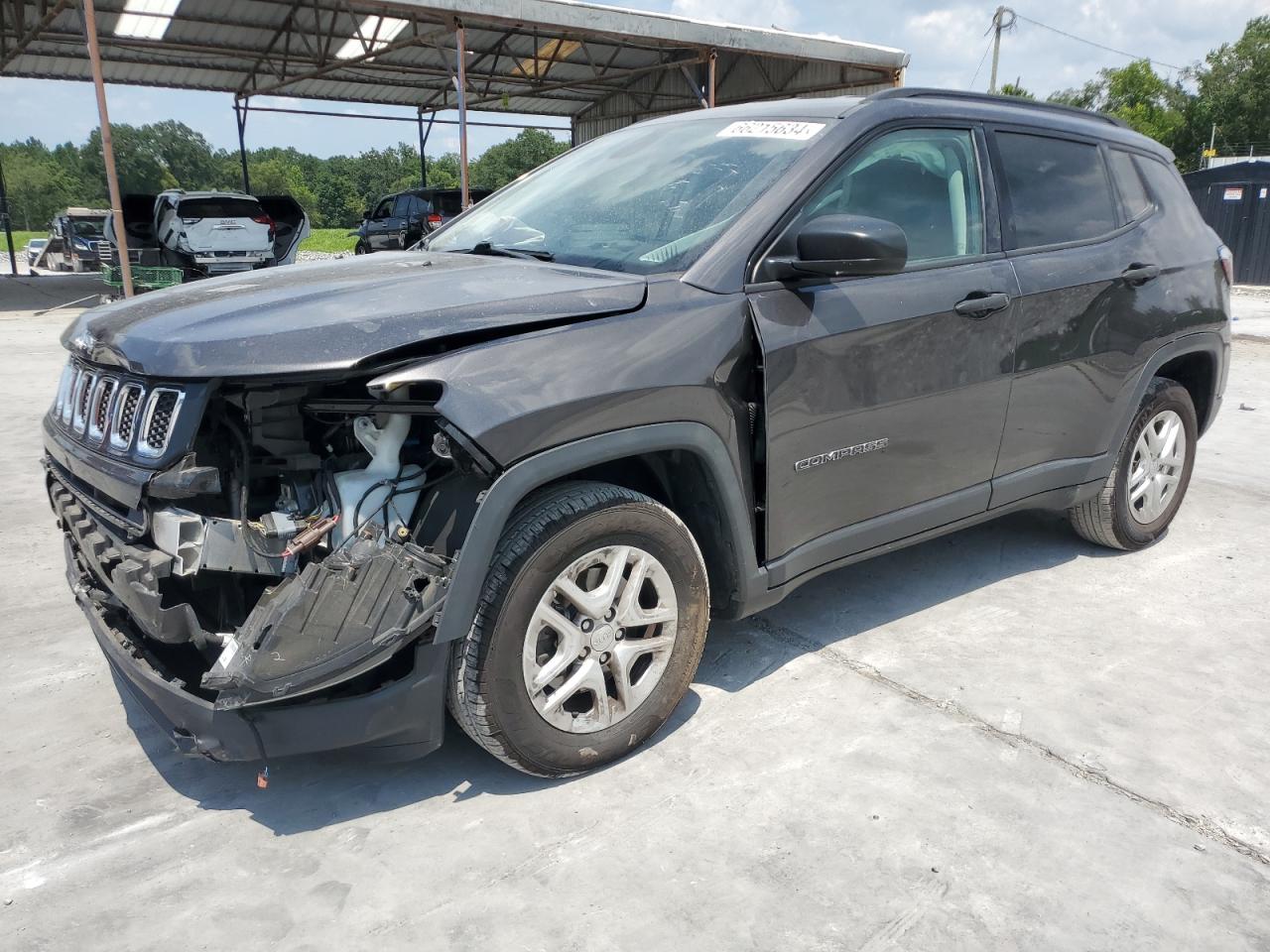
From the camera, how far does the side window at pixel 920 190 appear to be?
314 centimetres

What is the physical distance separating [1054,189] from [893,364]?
1309 mm

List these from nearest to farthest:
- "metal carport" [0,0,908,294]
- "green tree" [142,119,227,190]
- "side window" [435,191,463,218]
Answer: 1. "metal carport" [0,0,908,294]
2. "side window" [435,191,463,218]
3. "green tree" [142,119,227,190]

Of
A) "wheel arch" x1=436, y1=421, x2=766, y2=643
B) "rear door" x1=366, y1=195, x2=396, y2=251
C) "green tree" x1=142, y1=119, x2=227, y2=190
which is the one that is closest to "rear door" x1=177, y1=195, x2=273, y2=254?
"rear door" x1=366, y1=195, x2=396, y2=251

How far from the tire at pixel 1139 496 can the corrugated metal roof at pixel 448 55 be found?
11.4 meters

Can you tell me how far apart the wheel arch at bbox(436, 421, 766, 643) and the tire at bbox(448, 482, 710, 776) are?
0.08 metres

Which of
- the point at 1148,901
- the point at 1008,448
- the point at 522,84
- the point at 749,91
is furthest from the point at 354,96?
the point at 1148,901

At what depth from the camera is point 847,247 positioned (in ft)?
9.03

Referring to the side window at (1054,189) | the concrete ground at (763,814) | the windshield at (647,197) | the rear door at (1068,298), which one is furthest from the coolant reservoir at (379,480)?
the side window at (1054,189)

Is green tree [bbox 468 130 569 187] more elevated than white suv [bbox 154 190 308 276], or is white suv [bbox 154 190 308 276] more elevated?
green tree [bbox 468 130 569 187]

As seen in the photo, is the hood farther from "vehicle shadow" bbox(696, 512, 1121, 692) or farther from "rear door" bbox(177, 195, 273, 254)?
"rear door" bbox(177, 195, 273, 254)

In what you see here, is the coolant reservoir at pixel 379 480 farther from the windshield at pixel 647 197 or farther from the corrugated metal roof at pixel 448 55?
the corrugated metal roof at pixel 448 55

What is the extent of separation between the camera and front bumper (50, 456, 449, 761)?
2.26 metres

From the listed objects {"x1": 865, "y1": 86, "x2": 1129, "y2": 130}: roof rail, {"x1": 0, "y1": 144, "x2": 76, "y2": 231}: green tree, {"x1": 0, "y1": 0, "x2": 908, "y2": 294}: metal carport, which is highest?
{"x1": 0, "y1": 144, "x2": 76, "y2": 231}: green tree

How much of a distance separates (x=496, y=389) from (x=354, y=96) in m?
25.2
